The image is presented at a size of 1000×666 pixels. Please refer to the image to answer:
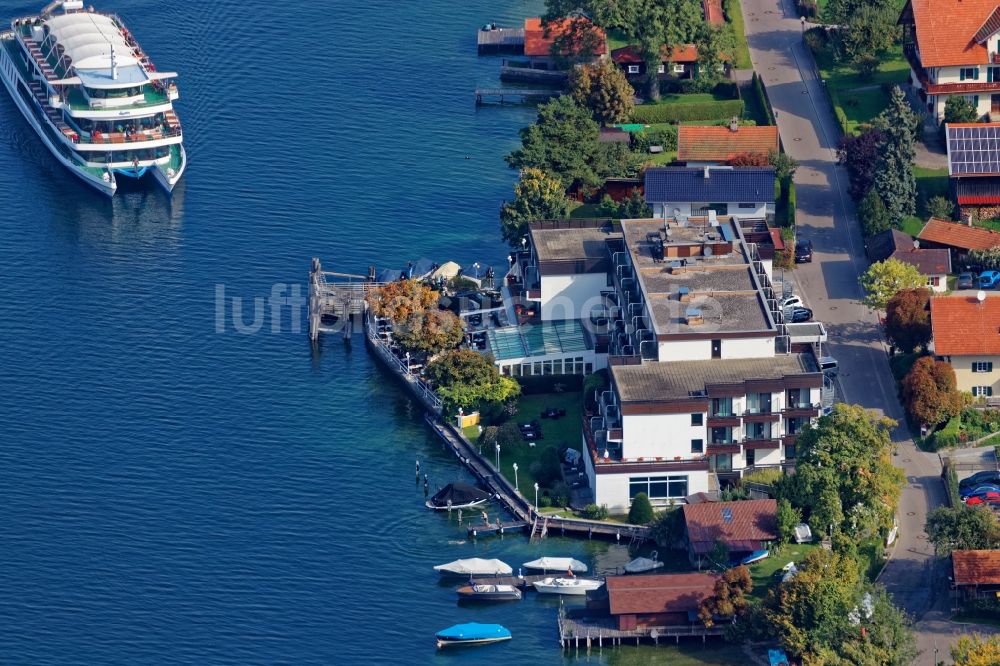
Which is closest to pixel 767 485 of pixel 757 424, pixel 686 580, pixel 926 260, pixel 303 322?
pixel 757 424

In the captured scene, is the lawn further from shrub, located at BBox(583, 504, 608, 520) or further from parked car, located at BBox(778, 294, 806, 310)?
parked car, located at BBox(778, 294, 806, 310)

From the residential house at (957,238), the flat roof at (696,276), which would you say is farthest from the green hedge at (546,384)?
the residential house at (957,238)

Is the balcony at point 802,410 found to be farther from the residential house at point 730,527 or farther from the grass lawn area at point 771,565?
the grass lawn area at point 771,565

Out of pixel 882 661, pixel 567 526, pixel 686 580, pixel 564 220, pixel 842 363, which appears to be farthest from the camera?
pixel 564 220

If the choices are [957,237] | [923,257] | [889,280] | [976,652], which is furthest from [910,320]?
[976,652]

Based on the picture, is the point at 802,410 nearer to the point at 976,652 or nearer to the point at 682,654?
the point at 682,654

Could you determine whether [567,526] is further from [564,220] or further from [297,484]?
[564,220]

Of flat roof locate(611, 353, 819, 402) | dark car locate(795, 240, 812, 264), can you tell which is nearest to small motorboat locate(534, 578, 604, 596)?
flat roof locate(611, 353, 819, 402)
